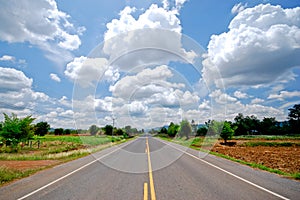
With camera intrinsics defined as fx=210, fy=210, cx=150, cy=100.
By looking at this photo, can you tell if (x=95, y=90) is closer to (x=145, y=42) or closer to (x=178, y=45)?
(x=145, y=42)

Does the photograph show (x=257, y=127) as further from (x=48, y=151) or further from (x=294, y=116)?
(x=48, y=151)

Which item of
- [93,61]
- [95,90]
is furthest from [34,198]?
[93,61]

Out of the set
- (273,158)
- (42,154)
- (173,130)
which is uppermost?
(173,130)

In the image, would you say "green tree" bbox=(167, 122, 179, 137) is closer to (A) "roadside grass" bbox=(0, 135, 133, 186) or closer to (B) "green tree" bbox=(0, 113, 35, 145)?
(A) "roadside grass" bbox=(0, 135, 133, 186)

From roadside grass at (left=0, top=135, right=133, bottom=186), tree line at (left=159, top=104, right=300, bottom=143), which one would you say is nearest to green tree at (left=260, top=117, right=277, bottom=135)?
tree line at (left=159, top=104, right=300, bottom=143)

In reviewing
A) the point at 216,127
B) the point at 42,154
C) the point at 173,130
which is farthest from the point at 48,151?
the point at 173,130

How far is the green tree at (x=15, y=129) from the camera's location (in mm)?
24688

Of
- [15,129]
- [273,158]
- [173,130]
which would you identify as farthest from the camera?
[173,130]

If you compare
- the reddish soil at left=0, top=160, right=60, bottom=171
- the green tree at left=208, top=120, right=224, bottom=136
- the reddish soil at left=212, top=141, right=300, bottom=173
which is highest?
the green tree at left=208, top=120, right=224, bottom=136

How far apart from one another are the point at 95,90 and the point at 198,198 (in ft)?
33.7

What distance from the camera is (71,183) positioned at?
7.59 meters

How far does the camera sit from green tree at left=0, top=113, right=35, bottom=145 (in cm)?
2469

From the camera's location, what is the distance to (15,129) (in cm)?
2477

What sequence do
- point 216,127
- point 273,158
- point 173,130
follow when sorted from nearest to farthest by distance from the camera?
1. point 273,158
2. point 216,127
3. point 173,130
